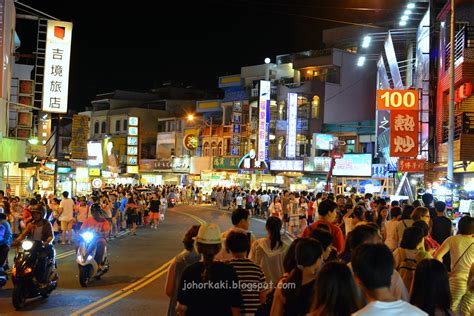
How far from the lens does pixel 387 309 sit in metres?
3.54

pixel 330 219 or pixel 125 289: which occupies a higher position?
pixel 330 219

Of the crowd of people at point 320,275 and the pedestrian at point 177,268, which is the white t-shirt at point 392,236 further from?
the pedestrian at point 177,268

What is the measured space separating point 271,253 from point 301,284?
198 centimetres

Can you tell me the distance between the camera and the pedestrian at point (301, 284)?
4.52 m

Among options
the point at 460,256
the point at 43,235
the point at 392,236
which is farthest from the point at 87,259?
the point at 460,256

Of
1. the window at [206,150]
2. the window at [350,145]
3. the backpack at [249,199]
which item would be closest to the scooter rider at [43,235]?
the backpack at [249,199]

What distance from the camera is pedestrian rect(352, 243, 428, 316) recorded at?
3541mm

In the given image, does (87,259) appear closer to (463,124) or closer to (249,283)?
(249,283)

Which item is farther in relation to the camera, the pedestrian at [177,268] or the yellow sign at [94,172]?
the yellow sign at [94,172]

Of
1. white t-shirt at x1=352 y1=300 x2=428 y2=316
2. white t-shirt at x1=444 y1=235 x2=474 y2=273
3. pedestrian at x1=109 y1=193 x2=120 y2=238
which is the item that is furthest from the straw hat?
pedestrian at x1=109 y1=193 x2=120 y2=238

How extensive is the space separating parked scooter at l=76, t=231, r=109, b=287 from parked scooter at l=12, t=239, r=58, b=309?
3.43ft

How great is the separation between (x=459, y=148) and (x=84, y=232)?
40.3 feet

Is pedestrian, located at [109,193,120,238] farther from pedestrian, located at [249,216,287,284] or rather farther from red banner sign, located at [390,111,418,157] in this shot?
pedestrian, located at [249,216,287,284]

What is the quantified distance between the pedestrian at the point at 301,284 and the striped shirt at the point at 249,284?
2.16ft
